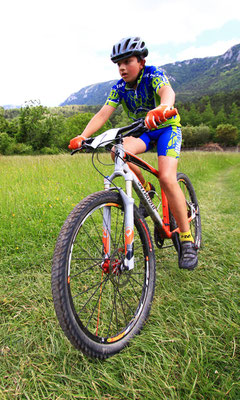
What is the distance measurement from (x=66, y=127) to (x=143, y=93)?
51.6m

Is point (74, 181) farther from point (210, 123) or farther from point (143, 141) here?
point (210, 123)

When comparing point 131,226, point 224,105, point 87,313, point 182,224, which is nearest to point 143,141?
A: point 182,224

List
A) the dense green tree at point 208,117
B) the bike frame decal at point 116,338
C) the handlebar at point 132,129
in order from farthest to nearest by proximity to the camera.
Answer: the dense green tree at point 208,117
the handlebar at point 132,129
the bike frame decal at point 116,338

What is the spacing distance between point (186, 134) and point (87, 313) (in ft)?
213

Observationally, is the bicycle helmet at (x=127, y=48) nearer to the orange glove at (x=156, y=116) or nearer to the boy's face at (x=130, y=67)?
the boy's face at (x=130, y=67)

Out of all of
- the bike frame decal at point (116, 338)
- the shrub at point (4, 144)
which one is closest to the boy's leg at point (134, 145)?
the bike frame decal at point (116, 338)

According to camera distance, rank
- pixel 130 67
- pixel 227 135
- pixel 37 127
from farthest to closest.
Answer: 1. pixel 227 135
2. pixel 37 127
3. pixel 130 67

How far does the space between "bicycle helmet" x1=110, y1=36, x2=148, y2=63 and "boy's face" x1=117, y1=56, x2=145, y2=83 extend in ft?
0.20

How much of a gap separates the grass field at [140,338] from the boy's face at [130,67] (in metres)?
2.02

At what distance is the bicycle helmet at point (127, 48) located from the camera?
7.27 ft

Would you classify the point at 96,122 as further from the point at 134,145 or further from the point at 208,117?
the point at 208,117

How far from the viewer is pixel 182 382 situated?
125 centimetres

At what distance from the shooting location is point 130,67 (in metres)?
2.35

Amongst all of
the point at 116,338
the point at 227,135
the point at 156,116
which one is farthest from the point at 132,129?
the point at 227,135
